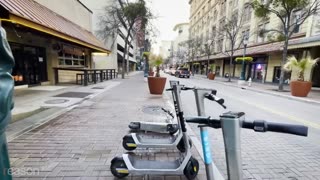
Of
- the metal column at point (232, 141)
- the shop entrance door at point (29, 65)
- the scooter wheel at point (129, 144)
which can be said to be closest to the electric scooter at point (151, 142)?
the scooter wheel at point (129, 144)

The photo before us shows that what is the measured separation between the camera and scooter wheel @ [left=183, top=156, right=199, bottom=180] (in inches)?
110

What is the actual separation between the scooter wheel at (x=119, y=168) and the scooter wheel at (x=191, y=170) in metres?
0.83

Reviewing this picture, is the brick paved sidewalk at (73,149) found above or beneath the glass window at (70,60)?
beneath

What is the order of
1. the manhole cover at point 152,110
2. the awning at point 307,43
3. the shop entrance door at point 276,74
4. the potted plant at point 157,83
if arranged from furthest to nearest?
the shop entrance door at point 276,74 → the awning at point 307,43 → the potted plant at point 157,83 → the manhole cover at point 152,110

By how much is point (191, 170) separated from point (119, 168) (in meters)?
1.01

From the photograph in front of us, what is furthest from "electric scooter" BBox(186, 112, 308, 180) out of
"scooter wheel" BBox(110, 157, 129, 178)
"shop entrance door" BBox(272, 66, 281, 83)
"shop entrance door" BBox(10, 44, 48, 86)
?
"shop entrance door" BBox(272, 66, 281, 83)

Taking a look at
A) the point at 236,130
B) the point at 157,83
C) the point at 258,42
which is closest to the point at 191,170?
the point at 236,130

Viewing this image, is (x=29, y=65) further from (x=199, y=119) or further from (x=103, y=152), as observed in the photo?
(x=199, y=119)

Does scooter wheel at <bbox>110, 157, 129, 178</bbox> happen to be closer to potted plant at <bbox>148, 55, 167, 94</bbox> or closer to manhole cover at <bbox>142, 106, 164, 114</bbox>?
manhole cover at <bbox>142, 106, 164, 114</bbox>

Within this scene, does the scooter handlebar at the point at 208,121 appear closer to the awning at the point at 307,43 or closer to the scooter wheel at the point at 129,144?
the scooter wheel at the point at 129,144

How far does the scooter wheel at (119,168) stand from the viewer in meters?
2.77

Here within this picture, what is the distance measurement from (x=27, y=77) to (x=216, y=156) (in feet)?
39.5

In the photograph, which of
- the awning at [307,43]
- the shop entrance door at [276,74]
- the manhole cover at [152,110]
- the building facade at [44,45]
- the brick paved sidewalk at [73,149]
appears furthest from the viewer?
the shop entrance door at [276,74]

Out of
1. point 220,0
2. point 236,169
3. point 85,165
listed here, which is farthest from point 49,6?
point 220,0
